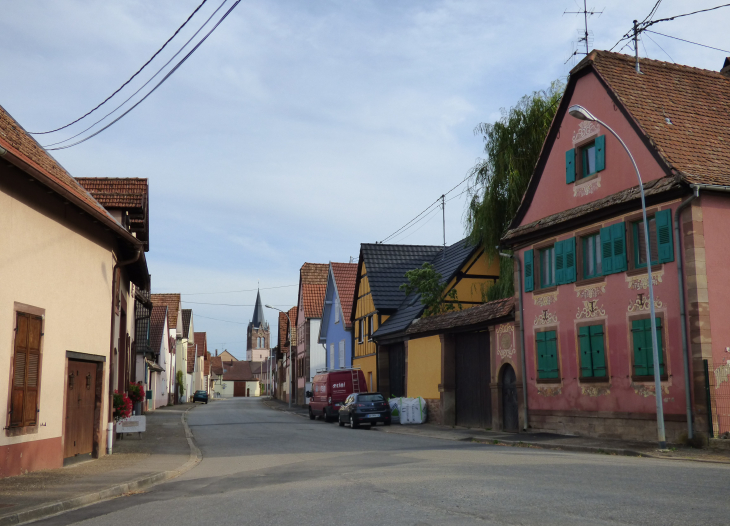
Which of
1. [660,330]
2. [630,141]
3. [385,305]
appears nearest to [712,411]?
[660,330]

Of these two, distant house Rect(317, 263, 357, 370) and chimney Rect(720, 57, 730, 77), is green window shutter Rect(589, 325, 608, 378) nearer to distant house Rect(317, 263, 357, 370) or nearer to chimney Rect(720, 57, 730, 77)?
chimney Rect(720, 57, 730, 77)

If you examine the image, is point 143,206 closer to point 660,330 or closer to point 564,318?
point 564,318

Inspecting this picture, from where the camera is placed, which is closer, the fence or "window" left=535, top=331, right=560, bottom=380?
the fence

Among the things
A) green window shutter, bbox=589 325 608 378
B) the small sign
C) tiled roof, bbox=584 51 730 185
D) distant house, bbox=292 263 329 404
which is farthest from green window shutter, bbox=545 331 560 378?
distant house, bbox=292 263 329 404

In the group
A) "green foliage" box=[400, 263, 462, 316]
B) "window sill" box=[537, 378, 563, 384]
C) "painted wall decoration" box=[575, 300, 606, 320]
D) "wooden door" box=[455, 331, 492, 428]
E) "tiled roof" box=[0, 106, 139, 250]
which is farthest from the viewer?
"green foliage" box=[400, 263, 462, 316]

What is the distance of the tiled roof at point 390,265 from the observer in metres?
41.0

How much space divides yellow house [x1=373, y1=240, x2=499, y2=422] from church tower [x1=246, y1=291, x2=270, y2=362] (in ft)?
466

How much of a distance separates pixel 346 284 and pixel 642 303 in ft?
108

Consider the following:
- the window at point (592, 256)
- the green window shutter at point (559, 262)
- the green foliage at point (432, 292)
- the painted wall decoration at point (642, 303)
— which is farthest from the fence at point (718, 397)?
the green foliage at point (432, 292)

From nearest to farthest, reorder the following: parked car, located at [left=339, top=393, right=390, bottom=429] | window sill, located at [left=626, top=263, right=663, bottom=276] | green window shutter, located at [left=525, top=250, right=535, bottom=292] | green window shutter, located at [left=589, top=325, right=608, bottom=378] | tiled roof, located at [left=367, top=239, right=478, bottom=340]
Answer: window sill, located at [left=626, top=263, right=663, bottom=276]
green window shutter, located at [left=589, top=325, right=608, bottom=378]
green window shutter, located at [left=525, top=250, right=535, bottom=292]
parked car, located at [left=339, top=393, right=390, bottom=429]
tiled roof, located at [left=367, top=239, right=478, bottom=340]

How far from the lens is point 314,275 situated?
6041 centimetres

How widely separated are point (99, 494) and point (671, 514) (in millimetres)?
7857

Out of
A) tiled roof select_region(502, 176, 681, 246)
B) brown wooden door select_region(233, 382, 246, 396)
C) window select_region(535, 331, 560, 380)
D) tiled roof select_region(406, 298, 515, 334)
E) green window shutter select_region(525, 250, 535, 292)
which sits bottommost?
brown wooden door select_region(233, 382, 246, 396)

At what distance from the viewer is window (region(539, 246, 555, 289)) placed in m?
23.5
